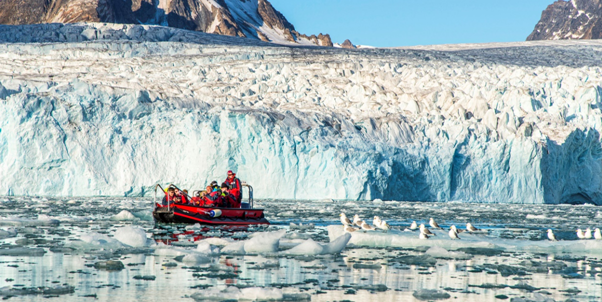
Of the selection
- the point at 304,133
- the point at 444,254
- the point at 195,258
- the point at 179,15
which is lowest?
the point at 195,258

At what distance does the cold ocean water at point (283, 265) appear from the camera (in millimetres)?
4922

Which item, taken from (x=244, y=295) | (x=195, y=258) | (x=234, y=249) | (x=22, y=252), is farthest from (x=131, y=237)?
(x=244, y=295)

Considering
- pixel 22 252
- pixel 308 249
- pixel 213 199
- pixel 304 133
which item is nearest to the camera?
pixel 22 252

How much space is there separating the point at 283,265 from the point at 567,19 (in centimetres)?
12876

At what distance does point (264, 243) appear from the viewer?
731cm

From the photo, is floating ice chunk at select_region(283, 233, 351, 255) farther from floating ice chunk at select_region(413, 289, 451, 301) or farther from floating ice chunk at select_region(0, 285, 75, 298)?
floating ice chunk at select_region(0, 285, 75, 298)

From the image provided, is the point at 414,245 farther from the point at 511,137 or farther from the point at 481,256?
the point at 511,137

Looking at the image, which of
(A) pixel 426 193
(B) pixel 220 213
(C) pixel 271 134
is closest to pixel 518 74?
(A) pixel 426 193

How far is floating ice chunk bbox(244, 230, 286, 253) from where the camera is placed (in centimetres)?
727

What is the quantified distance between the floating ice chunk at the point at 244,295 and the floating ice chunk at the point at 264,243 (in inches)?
97.9

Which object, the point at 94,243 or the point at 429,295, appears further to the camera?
the point at 94,243

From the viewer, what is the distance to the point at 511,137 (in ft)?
64.8

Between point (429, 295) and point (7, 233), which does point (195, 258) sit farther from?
point (7, 233)

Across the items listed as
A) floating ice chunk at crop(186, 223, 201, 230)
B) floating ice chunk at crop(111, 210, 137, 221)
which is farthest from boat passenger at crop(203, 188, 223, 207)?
floating ice chunk at crop(111, 210, 137, 221)
